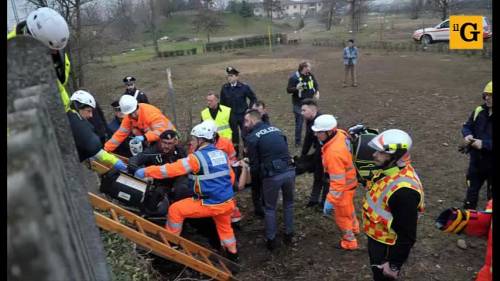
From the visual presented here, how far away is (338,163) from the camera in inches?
191

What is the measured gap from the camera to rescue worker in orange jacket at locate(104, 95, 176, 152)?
6.11 m

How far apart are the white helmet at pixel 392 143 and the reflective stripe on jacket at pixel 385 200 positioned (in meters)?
0.18

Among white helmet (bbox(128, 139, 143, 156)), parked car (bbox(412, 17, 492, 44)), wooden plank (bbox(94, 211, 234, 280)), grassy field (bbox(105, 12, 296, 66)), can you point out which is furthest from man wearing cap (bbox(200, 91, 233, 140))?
grassy field (bbox(105, 12, 296, 66))

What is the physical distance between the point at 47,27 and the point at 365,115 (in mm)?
Result: 9949

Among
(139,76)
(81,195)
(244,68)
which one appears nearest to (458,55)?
(244,68)

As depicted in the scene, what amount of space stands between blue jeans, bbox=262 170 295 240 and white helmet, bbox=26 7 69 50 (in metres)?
2.99

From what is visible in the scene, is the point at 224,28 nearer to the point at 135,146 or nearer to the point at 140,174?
the point at 135,146

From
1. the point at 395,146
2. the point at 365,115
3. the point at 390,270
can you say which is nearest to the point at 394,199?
the point at 395,146

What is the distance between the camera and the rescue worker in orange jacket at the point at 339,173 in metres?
4.86

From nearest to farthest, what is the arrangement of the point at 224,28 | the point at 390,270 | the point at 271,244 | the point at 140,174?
1. the point at 390,270
2. the point at 140,174
3. the point at 271,244
4. the point at 224,28

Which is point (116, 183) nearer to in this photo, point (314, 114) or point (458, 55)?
point (314, 114)

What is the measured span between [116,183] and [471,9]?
4995 cm

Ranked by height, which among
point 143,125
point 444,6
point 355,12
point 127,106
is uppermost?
point 355,12

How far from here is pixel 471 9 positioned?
44750 mm
